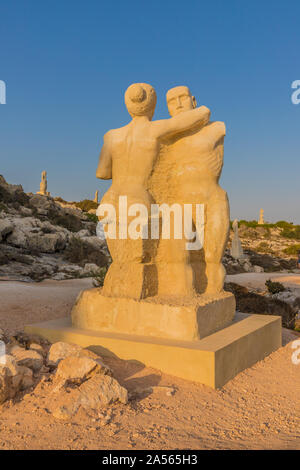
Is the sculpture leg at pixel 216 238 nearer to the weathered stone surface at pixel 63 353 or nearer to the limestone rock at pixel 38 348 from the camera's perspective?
the weathered stone surface at pixel 63 353

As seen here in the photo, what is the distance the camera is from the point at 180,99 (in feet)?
13.4

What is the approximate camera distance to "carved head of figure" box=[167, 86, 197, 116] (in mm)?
4074

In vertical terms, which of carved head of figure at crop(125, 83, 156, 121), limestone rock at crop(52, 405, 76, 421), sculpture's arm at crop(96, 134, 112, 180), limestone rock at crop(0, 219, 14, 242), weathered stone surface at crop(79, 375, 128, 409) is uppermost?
carved head of figure at crop(125, 83, 156, 121)

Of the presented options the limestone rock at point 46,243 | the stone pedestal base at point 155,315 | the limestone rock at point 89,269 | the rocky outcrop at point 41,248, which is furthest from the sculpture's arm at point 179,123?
the limestone rock at point 46,243

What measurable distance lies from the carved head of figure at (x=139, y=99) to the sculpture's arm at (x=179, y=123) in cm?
20

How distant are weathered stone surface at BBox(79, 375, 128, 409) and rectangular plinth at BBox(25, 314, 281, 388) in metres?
0.67

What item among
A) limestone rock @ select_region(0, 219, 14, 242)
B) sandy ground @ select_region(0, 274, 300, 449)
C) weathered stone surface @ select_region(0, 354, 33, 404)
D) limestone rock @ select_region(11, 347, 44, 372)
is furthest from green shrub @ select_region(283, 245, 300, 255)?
weathered stone surface @ select_region(0, 354, 33, 404)

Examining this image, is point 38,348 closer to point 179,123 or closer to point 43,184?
point 179,123

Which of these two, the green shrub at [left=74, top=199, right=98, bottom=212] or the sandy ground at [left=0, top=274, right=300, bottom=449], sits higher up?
the green shrub at [left=74, top=199, right=98, bottom=212]

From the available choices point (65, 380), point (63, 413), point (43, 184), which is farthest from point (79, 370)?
point (43, 184)

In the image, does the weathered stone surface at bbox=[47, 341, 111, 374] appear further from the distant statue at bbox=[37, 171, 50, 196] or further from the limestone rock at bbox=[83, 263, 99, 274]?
the distant statue at bbox=[37, 171, 50, 196]

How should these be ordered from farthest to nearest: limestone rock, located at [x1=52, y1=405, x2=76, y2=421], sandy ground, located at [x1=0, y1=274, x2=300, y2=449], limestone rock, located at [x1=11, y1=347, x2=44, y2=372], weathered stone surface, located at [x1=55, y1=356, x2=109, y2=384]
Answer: limestone rock, located at [x1=11, y1=347, x2=44, y2=372] → weathered stone surface, located at [x1=55, y1=356, x2=109, y2=384] → limestone rock, located at [x1=52, y1=405, x2=76, y2=421] → sandy ground, located at [x1=0, y1=274, x2=300, y2=449]

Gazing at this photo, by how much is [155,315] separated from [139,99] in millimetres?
2067
